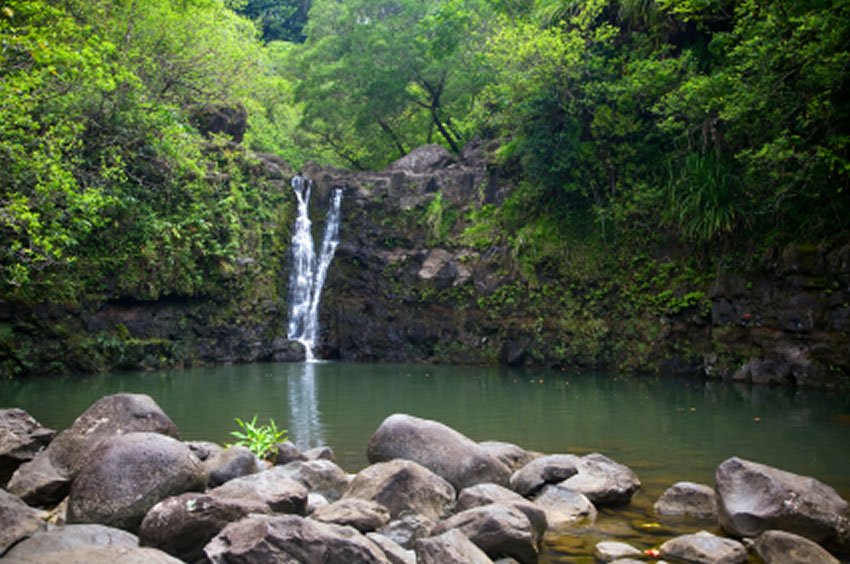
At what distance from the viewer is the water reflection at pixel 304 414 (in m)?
8.66

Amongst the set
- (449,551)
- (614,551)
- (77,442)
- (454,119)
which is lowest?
(614,551)

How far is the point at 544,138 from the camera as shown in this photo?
60.9ft

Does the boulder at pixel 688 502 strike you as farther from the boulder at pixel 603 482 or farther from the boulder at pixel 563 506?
the boulder at pixel 563 506

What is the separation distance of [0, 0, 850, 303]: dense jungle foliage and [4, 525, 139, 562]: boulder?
232 inches

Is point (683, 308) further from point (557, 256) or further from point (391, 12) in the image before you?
point (391, 12)

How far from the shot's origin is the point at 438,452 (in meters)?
6.43

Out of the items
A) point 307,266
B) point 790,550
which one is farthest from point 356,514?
point 307,266

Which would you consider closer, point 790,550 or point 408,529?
point 790,550

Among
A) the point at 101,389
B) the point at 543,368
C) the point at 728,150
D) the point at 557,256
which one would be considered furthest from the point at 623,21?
the point at 101,389

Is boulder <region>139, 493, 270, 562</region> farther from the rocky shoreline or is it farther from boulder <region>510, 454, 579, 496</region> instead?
boulder <region>510, 454, 579, 496</region>

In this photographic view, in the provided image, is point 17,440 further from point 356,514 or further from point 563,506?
point 563,506

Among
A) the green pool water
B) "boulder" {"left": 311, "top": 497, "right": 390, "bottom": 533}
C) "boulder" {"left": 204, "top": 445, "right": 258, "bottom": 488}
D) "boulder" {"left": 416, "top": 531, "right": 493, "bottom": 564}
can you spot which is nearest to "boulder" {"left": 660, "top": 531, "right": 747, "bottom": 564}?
the green pool water

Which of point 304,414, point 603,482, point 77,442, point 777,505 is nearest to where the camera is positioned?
point 777,505

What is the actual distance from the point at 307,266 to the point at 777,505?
19632 millimetres
